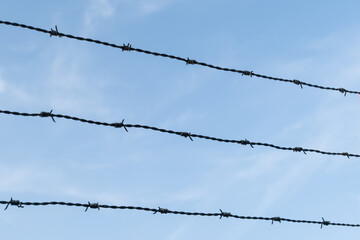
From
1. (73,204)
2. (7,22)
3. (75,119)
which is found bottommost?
(73,204)

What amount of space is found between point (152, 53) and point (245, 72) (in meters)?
1.49

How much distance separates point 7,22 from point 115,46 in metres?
1.22

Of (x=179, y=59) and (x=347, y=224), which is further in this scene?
(x=347, y=224)

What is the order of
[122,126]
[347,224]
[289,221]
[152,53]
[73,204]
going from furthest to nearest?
[347,224], [289,221], [152,53], [122,126], [73,204]

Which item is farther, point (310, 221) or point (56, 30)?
point (310, 221)

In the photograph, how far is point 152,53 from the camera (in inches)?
247

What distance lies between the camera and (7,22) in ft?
18.0

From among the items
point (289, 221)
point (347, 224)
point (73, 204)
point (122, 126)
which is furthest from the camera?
point (347, 224)

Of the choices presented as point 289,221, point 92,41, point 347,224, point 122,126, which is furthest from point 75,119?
point 347,224

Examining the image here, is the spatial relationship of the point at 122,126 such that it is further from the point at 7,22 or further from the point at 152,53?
the point at 7,22

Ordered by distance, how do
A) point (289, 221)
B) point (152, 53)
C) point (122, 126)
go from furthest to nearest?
point (289, 221), point (152, 53), point (122, 126)

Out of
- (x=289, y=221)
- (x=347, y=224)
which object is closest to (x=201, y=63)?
(x=289, y=221)

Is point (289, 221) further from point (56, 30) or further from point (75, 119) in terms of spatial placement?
point (56, 30)

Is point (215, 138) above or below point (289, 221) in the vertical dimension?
above
